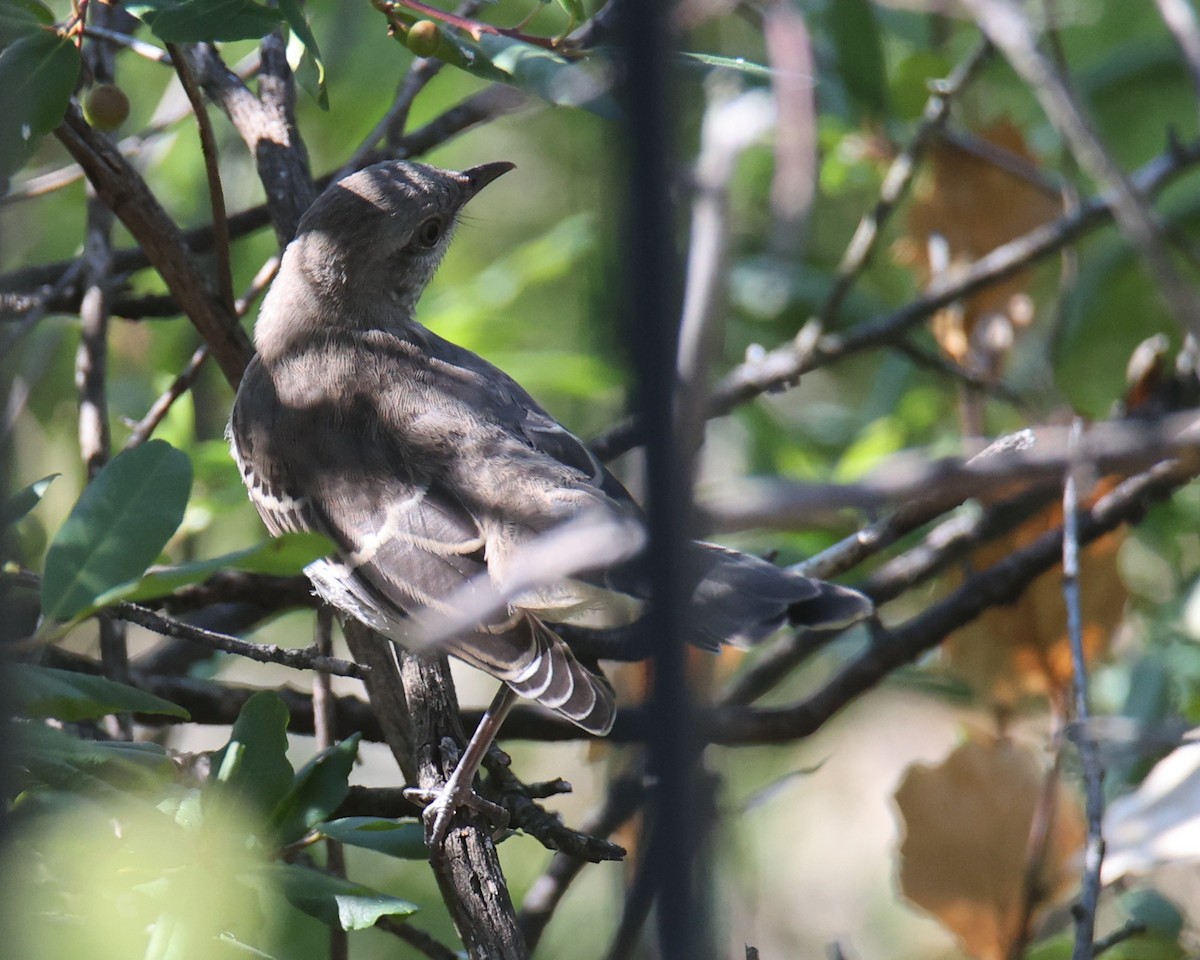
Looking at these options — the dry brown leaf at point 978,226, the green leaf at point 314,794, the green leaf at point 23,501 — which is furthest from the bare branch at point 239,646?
the dry brown leaf at point 978,226

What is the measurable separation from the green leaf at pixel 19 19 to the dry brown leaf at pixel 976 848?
1.92 m

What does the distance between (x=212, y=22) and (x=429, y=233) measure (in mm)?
1297

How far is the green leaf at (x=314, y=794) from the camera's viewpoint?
1651 millimetres

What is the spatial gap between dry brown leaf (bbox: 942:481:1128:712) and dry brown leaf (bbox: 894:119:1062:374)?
76 centimetres

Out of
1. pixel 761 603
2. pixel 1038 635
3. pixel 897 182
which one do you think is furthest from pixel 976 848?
pixel 897 182

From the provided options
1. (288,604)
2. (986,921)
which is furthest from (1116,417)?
(288,604)

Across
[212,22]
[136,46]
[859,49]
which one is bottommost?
[212,22]

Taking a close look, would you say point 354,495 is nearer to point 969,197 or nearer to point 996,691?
point 996,691

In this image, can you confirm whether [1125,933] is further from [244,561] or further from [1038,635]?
[244,561]

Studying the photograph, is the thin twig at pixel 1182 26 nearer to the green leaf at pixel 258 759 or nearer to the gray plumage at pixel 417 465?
the gray plumage at pixel 417 465

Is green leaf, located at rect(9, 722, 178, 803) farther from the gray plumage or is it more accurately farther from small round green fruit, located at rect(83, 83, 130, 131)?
small round green fruit, located at rect(83, 83, 130, 131)

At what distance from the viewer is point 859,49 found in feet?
11.1

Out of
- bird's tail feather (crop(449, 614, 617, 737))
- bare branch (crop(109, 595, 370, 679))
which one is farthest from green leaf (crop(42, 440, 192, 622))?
bird's tail feather (crop(449, 614, 617, 737))

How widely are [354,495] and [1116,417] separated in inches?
65.0
